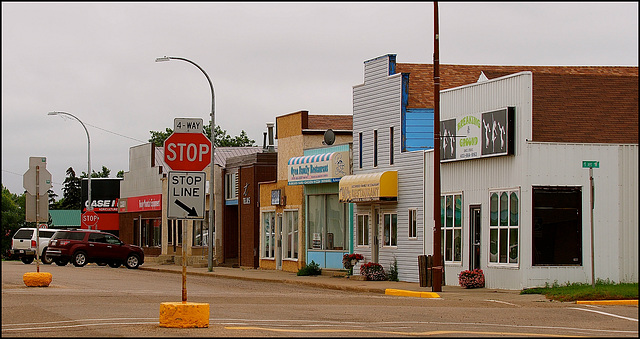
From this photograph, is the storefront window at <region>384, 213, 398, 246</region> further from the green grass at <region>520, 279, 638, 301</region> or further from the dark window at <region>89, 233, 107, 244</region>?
the dark window at <region>89, 233, 107, 244</region>

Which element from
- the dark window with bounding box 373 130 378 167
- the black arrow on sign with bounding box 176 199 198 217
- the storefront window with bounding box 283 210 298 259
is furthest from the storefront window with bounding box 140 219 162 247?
the black arrow on sign with bounding box 176 199 198 217

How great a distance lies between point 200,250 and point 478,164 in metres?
26.7

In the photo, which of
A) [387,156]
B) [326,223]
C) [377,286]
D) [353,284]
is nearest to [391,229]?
[387,156]

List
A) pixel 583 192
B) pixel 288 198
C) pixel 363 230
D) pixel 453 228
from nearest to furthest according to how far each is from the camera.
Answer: pixel 583 192 < pixel 453 228 < pixel 363 230 < pixel 288 198

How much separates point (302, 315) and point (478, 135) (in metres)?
11.6

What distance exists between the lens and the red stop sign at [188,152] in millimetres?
15805

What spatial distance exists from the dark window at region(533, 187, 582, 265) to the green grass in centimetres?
75

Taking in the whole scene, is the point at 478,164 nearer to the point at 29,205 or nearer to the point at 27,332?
the point at 29,205

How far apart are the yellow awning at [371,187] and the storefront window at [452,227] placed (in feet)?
8.59

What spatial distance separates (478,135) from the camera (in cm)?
2841

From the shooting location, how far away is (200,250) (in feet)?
173

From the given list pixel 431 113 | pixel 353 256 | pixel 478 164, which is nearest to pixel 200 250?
pixel 353 256

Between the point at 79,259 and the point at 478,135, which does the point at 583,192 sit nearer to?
the point at 478,135

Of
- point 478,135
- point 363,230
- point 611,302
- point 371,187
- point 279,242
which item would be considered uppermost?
point 478,135
